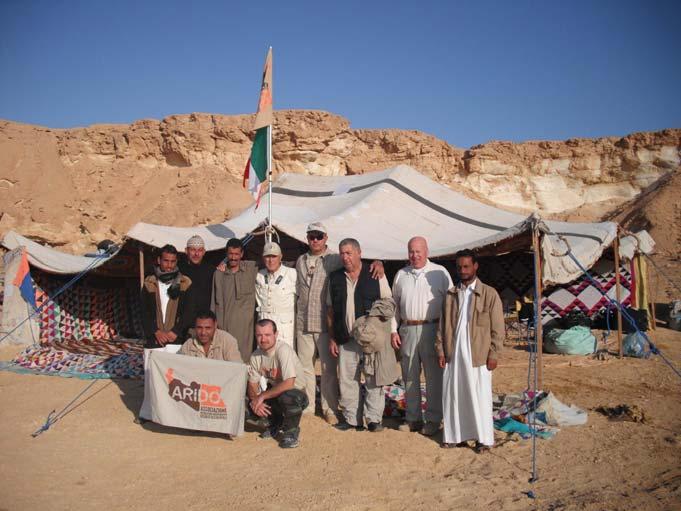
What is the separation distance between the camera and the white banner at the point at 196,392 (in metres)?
3.59

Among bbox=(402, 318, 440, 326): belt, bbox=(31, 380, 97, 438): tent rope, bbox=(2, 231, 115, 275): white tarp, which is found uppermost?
bbox=(2, 231, 115, 275): white tarp

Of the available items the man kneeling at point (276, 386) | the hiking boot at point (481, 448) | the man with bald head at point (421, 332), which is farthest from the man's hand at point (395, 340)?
the hiking boot at point (481, 448)

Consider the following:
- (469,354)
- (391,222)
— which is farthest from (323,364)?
(391,222)

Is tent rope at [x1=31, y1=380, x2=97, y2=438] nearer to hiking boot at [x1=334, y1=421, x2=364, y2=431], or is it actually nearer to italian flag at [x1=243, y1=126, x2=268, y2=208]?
hiking boot at [x1=334, y1=421, x2=364, y2=431]

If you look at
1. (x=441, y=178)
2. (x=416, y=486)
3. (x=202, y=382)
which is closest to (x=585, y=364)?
(x=416, y=486)

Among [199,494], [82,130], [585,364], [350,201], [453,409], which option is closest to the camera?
[199,494]

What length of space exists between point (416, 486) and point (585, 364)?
4.38m

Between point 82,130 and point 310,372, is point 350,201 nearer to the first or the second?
point 310,372

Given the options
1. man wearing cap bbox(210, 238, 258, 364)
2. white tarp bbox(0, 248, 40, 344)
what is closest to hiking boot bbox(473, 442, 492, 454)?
man wearing cap bbox(210, 238, 258, 364)

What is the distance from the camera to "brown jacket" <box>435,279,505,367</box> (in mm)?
3480

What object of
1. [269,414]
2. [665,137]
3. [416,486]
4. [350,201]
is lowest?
[416,486]

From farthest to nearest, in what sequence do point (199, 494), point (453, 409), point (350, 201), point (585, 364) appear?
point (350, 201) < point (585, 364) < point (453, 409) < point (199, 494)

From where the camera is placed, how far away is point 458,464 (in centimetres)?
327

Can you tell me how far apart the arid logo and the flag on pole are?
9.31ft
